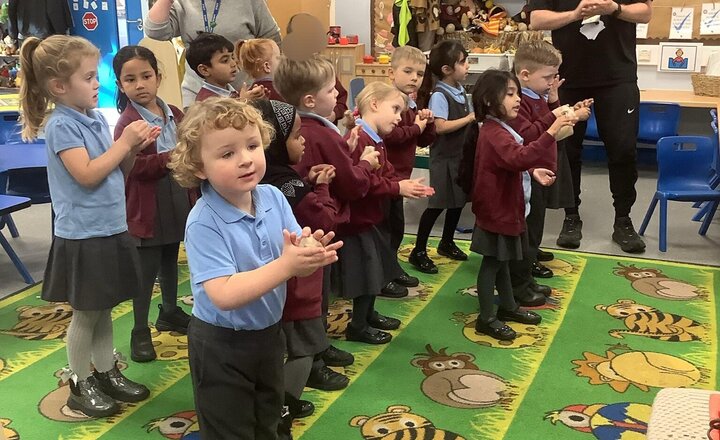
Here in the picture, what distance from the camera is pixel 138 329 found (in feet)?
9.12

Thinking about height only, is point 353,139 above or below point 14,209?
above

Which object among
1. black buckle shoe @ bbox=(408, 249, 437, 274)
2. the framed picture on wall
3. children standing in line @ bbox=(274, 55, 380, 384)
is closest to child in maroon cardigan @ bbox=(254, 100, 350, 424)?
children standing in line @ bbox=(274, 55, 380, 384)

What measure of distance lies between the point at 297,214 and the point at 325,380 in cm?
72

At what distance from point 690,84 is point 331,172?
5.58 meters

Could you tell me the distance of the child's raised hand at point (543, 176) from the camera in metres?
2.90

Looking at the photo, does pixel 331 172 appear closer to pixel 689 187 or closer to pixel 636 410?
pixel 636 410

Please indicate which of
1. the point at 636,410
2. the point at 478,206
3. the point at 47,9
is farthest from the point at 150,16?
the point at 47,9

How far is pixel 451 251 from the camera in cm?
404

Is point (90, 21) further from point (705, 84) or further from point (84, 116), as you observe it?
point (84, 116)

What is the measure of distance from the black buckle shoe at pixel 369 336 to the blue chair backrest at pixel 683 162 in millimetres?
2301

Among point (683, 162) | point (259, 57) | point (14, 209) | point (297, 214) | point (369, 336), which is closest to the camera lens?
point (297, 214)

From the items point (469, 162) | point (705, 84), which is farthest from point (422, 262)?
point (705, 84)

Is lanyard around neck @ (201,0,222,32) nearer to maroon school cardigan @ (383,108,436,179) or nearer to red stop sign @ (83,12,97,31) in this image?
maroon school cardigan @ (383,108,436,179)

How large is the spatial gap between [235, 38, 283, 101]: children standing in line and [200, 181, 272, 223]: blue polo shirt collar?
5.34ft
